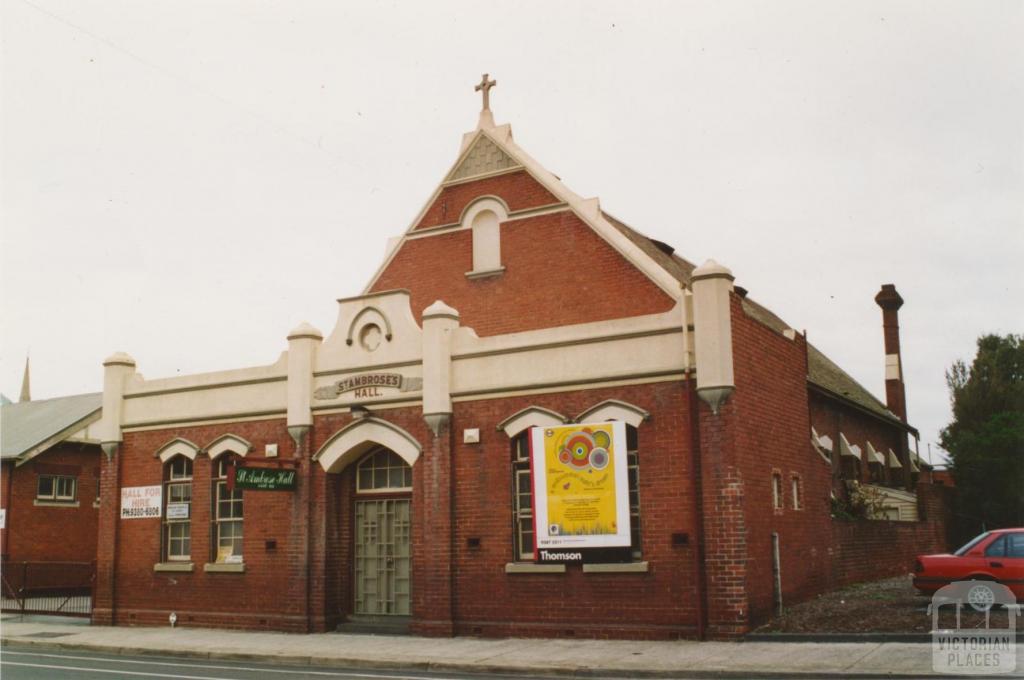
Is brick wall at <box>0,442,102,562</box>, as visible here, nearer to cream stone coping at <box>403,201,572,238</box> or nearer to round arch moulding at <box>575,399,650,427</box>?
cream stone coping at <box>403,201,572,238</box>

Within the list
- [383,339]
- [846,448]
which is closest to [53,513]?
[383,339]

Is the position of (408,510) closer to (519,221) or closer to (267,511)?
(267,511)

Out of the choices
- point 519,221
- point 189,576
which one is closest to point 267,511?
point 189,576

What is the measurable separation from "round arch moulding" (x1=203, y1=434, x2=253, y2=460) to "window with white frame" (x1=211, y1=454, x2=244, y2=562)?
20cm

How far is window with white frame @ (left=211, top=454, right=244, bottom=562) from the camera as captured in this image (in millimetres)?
21703

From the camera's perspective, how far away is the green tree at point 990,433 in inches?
1788

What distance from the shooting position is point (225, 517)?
21969 millimetres

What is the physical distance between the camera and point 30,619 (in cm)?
2433

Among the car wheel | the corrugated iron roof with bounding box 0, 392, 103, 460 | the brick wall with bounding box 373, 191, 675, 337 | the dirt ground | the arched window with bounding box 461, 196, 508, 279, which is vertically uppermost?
the arched window with bounding box 461, 196, 508, 279

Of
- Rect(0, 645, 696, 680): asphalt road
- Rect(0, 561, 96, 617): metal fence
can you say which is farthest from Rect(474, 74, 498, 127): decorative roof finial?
Rect(0, 561, 96, 617): metal fence

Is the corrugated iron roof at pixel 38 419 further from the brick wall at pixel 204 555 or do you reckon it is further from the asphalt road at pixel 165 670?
the asphalt road at pixel 165 670

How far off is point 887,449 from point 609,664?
25.0 m

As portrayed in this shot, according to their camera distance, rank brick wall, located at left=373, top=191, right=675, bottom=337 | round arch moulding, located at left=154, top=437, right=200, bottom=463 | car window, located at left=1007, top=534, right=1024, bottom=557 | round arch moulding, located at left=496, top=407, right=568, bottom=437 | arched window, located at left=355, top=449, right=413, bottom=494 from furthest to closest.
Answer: round arch moulding, located at left=154, top=437, right=200, bottom=463 < brick wall, located at left=373, top=191, right=675, bottom=337 < arched window, located at left=355, top=449, right=413, bottom=494 < round arch moulding, located at left=496, top=407, right=568, bottom=437 < car window, located at left=1007, top=534, right=1024, bottom=557

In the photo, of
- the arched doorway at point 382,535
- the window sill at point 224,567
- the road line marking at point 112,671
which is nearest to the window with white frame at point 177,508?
the window sill at point 224,567
